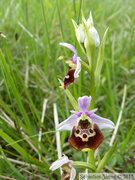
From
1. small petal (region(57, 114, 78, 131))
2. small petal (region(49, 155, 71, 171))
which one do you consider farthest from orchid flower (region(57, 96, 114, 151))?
small petal (region(49, 155, 71, 171))

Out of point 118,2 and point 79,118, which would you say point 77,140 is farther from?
point 118,2

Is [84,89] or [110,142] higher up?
[84,89]

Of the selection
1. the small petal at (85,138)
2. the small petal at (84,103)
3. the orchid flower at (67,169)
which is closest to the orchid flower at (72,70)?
the small petal at (84,103)

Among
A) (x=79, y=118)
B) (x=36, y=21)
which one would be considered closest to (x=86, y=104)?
(x=79, y=118)

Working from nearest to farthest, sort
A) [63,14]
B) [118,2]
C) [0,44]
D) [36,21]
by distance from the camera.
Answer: [0,44]
[36,21]
[63,14]
[118,2]

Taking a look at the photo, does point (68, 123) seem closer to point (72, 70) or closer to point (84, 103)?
point (84, 103)

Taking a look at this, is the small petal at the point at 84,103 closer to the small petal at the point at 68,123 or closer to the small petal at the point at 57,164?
the small petal at the point at 68,123

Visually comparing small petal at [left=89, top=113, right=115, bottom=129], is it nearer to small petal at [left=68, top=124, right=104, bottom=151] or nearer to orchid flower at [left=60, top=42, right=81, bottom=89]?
small petal at [left=68, top=124, right=104, bottom=151]
